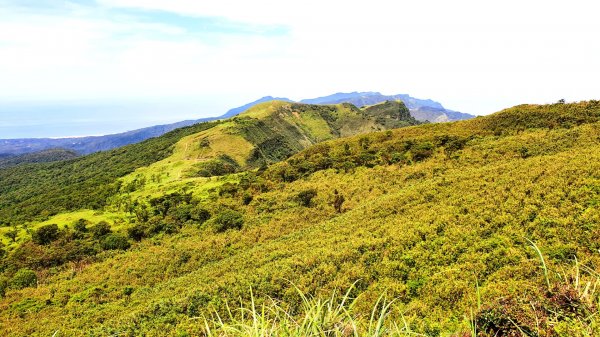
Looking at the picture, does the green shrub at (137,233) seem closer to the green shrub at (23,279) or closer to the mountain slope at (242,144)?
the green shrub at (23,279)

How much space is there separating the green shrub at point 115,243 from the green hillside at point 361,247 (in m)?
0.24

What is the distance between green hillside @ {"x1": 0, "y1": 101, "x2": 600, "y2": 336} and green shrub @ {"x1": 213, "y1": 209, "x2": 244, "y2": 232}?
0.78 ft

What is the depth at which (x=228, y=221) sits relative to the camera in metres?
39.0

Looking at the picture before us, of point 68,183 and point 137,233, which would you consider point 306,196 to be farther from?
point 68,183

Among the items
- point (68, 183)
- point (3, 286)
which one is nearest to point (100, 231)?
point (3, 286)

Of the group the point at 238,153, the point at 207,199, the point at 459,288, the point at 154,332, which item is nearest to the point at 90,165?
the point at 238,153

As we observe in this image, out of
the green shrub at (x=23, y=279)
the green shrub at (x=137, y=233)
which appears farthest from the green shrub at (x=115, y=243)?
the green shrub at (x=23, y=279)

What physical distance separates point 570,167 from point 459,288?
1327cm

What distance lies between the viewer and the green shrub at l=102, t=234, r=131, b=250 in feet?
133

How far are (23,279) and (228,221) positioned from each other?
21.8 meters

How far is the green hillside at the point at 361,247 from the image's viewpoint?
20.8ft

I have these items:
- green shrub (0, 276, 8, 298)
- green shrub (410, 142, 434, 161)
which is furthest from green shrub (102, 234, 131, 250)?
green shrub (410, 142, 434, 161)

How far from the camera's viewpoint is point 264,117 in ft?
541

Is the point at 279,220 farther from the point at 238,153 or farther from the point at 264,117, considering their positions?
the point at 264,117
